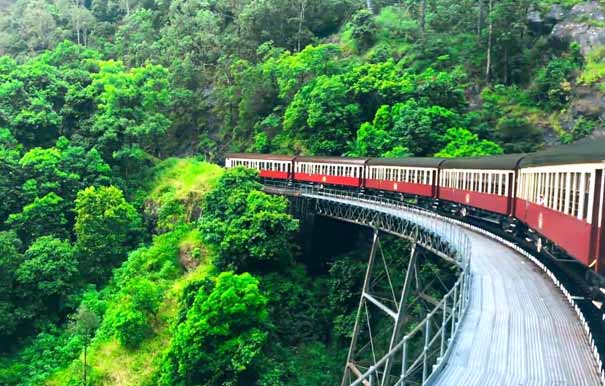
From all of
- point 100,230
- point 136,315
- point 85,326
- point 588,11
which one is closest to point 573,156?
point 136,315

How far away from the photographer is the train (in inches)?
390

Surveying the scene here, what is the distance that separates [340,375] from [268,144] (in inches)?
897

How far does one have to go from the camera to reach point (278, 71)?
41938mm

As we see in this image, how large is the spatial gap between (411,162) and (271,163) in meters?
12.7

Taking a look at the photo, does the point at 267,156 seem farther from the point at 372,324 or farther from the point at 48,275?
the point at 372,324

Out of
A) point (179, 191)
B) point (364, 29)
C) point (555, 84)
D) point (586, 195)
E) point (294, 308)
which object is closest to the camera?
point (586, 195)

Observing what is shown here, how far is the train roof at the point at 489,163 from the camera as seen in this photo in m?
17.8

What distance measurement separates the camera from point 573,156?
1115 centimetres

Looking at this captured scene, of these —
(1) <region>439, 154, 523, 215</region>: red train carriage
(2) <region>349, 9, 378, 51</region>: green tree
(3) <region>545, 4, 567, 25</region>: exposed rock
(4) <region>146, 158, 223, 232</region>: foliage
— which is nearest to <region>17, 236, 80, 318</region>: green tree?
(4) <region>146, 158, 223, 232</region>: foliage

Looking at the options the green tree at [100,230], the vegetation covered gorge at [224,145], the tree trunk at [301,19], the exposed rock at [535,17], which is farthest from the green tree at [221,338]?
the tree trunk at [301,19]

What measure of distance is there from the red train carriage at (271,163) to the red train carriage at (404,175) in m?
7.26

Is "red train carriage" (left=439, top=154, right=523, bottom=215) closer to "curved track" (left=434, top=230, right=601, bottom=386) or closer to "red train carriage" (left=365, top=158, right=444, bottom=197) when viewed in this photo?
"red train carriage" (left=365, top=158, right=444, bottom=197)

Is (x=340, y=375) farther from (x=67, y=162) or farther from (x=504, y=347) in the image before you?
(x=67, y=162)

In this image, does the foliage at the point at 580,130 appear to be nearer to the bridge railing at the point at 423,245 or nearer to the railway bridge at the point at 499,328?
the bridge railing at the point at 423,245
